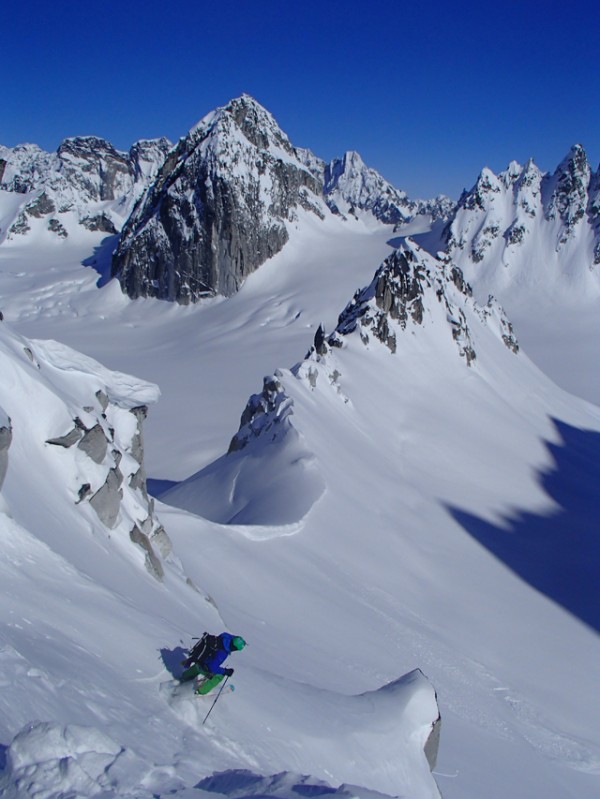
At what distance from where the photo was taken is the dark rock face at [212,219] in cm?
6481

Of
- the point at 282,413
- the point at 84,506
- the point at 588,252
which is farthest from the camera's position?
the point at 588,252

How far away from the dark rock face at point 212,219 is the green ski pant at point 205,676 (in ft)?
199

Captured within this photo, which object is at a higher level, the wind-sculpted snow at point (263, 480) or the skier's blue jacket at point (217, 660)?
the skier's blue jacket at point (217, 660)

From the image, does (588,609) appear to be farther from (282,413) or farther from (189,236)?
(189,236)

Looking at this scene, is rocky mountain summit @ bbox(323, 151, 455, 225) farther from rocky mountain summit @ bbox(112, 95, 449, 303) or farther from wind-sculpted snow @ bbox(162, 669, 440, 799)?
wind-sculpted snow @ bbox(162, 669, 440, 799)

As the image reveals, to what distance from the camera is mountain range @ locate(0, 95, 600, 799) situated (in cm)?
535

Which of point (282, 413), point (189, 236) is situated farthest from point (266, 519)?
point (189, 236)

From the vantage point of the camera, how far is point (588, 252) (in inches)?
3000

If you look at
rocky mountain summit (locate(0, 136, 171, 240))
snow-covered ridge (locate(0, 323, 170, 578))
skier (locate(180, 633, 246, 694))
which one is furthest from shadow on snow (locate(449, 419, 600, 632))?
rocky mountain summit (locate(0, 136, 171, 240))

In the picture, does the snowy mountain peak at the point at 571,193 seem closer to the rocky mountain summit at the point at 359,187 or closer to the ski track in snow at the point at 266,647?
the ski track in snow at the point at 266,647

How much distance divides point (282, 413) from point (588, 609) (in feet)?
35.7

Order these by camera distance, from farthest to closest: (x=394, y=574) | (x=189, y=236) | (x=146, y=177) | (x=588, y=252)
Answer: (x=146, y=177), (x=588, y=252), (x=189, y=236), (x=394, y=574)

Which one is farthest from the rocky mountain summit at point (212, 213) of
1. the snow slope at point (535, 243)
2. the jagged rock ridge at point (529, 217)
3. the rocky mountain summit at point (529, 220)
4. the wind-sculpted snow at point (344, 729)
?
the wind-sculpted snow at point (344, 729)

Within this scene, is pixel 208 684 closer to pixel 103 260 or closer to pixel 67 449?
pixel 67 449
